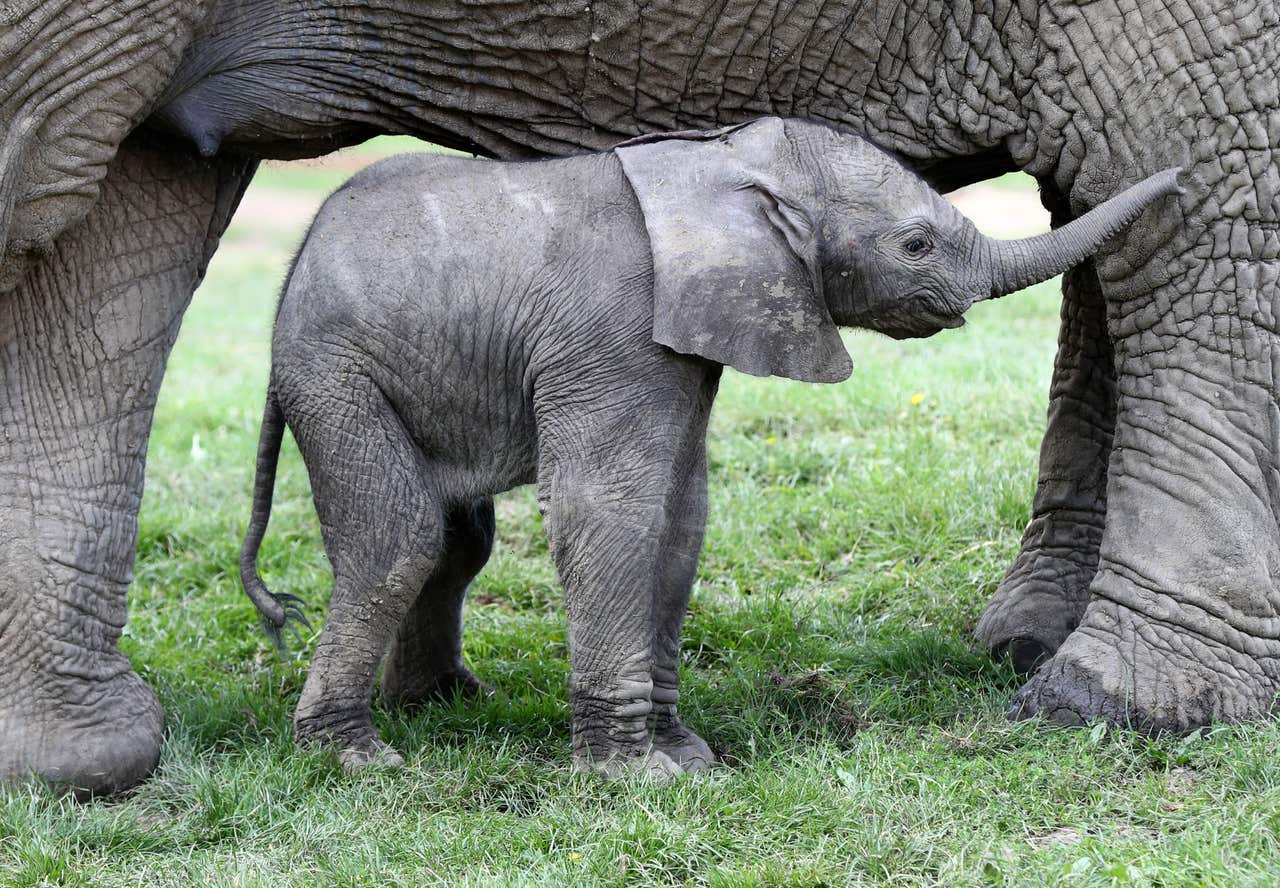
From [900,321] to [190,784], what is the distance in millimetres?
2291

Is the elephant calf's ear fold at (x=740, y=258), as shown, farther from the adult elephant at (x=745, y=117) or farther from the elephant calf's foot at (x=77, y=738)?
the elephant calf's foot at (x=77, y=738)

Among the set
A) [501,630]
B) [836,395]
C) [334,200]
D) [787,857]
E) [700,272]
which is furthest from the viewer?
[836,395]

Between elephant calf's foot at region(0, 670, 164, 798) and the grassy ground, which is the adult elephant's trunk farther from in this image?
elephant calf's foot at region(0, 670, 164, 798)

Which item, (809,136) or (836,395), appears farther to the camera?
(836,395)

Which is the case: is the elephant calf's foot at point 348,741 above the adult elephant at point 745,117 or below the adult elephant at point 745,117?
below

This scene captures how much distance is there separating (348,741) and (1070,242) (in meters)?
2.38

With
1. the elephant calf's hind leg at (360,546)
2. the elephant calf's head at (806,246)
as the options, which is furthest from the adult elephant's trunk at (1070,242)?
the elephant calf's hind leg at (360,546)

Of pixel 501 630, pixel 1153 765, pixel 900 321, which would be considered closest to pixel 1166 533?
pixel 1153 765

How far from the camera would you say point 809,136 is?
15.4ft

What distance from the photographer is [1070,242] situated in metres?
4.66

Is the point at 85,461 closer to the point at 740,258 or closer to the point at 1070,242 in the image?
the point at 740,258

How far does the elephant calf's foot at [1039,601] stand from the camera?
5512mm

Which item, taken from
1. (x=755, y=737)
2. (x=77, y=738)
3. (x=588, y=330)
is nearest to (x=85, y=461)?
(x=77, y=738)

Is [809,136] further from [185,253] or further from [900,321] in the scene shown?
[185,253]
